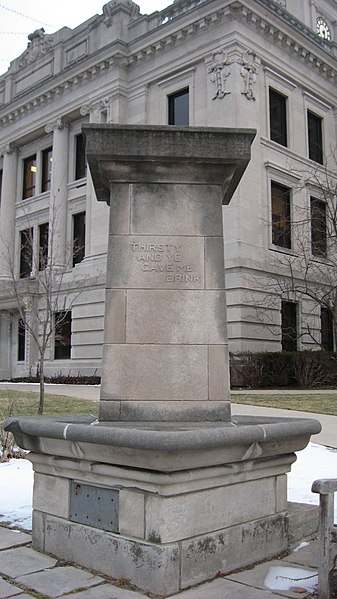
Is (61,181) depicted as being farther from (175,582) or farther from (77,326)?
(175,582)

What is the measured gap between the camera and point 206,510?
4230 mm

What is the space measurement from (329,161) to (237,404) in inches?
824

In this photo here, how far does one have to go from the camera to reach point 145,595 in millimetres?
3877

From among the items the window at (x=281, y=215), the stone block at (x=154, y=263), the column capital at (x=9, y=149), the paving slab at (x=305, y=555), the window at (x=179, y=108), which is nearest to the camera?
the paving slab at (x=305, y=555)

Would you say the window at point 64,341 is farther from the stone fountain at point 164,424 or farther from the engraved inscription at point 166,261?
the engraved inscription at point 166,261

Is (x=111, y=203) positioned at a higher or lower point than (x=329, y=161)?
lower

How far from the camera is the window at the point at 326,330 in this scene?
99.5 ft

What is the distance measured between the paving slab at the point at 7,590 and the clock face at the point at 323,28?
37660mm

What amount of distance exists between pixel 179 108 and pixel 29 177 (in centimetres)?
1255

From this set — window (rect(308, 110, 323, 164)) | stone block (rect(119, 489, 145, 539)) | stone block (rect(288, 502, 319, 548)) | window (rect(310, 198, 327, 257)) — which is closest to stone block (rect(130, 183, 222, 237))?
stone block (rect(119, 489, 145, 539))

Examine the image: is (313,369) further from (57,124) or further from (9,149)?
(9,149)

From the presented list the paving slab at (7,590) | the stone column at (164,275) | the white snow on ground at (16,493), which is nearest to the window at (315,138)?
the white snow on ground at (16,493)

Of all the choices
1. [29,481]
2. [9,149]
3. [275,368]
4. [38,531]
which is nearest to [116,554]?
[38,531]

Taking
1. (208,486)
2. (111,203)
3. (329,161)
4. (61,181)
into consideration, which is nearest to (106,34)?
(61,181)
